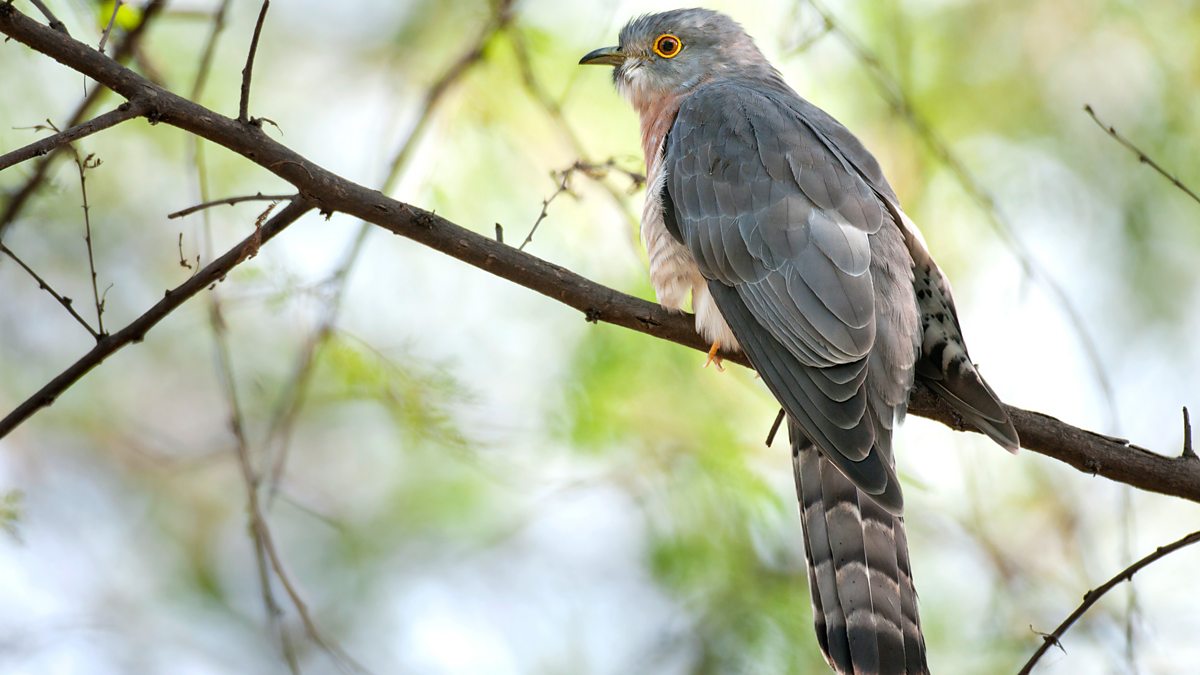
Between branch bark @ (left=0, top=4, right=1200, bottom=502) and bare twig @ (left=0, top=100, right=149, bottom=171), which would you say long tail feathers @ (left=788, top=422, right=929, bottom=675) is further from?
bare twig @ (left=0, top=100, right=149, bottom=171)

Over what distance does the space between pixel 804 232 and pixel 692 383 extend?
174cm

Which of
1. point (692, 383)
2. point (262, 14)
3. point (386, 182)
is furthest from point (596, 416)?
point (262, 14)

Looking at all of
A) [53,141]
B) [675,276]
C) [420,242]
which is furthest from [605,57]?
[53,141]

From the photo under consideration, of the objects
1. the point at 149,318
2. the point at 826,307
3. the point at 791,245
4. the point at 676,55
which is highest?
the point at 676,55

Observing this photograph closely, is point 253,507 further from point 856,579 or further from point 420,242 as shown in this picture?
point 856,579

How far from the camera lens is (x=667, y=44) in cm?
549

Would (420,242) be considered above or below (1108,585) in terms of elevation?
above

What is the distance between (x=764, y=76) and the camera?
5.33 m

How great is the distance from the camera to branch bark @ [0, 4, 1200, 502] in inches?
112

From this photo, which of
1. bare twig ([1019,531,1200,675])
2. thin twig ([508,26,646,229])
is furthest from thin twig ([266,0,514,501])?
bare twig ([1019,531,1200,675])

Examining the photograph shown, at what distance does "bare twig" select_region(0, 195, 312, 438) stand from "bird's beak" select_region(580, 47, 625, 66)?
268 cm

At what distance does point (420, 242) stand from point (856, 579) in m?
1.72

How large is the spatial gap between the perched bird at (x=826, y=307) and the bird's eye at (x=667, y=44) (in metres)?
0.67

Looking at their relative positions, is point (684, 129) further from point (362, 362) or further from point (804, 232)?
point (362, 362)
